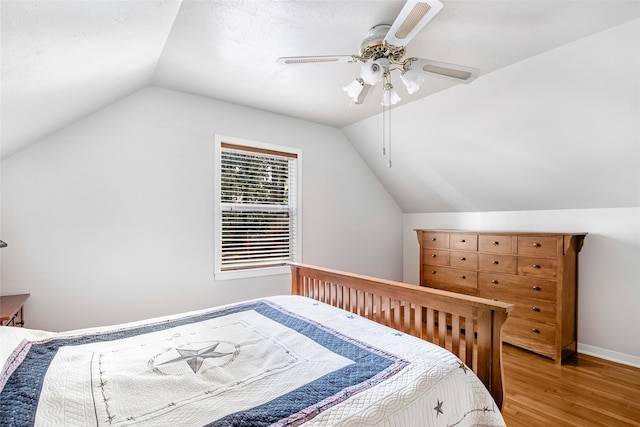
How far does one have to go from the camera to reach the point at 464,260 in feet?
12.2

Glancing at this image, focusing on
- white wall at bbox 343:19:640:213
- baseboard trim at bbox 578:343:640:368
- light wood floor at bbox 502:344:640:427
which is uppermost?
white wall at bbox 343:19:640:213

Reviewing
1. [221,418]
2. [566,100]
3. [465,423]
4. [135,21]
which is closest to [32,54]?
[135,21]

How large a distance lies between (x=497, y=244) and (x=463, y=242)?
368mm

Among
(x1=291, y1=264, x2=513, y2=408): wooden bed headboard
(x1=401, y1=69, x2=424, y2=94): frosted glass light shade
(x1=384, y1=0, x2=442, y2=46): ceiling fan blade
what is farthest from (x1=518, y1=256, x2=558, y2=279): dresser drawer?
(x1=384, y1=0, x2=442, y2=46): ceiling fan blade

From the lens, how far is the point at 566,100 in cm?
245

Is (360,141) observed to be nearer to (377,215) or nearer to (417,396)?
(377,215)

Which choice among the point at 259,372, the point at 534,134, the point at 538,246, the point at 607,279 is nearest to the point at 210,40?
the point at 259,372

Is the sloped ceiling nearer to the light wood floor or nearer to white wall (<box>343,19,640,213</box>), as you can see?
white wall (<box>343,19,640,213</box>)

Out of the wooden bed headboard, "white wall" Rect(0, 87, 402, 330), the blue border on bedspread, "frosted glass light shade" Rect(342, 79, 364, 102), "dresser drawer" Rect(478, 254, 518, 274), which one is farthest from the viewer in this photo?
"dresser drawer" Rect(478, 254, 518, 274)

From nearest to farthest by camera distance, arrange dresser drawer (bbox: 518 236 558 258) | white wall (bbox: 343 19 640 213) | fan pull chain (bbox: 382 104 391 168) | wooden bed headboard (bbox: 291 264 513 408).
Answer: wooden bed headboard (bbox: 291 264 513 408)
white wall (bbox: 343 19 640 213)
dresser drawer (bbox: 518 236 558 258)
fan pull chain (bbox: 382 104 391 168)

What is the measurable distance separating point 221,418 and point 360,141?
357 cm

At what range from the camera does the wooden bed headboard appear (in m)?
1.55

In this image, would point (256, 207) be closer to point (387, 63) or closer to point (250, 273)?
point (250, 273)

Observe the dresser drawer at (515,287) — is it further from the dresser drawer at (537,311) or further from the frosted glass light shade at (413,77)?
the frosted glass light shade at (413,77)
